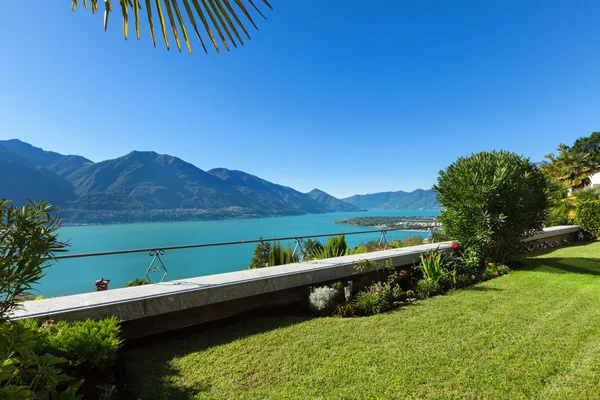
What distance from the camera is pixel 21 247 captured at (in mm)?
1748

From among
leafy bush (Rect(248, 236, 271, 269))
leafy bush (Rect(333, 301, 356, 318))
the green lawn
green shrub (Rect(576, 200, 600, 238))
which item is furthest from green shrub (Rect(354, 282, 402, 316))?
green shrub (Rect(576, 200, 600, 238))

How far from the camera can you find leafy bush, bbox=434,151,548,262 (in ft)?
26.5

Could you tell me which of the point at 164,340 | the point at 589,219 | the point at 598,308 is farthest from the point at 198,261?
the point at 589,219

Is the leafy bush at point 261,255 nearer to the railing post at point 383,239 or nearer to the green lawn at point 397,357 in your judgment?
the green lawn at point 397,357

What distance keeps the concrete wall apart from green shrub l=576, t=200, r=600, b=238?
15.4 metres

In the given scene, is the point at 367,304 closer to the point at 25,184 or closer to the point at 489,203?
the point at 489,203

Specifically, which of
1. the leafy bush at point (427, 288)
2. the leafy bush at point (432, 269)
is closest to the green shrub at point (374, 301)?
the leafy bush at point (427, 288)

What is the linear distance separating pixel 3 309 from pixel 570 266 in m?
11.8

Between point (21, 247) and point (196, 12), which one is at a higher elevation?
point (196, 12)

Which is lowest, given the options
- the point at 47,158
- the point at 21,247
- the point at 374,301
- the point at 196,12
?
the point at 374,301

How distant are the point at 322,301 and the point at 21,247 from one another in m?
4.19

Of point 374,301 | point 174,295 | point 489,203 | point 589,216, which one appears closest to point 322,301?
point 374,301

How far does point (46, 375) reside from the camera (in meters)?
1.63

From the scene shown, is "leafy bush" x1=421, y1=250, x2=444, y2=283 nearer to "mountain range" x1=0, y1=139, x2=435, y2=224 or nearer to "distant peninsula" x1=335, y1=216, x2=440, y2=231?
"distant peninsula" x1=335, y1=216, x2=440, y2=231
